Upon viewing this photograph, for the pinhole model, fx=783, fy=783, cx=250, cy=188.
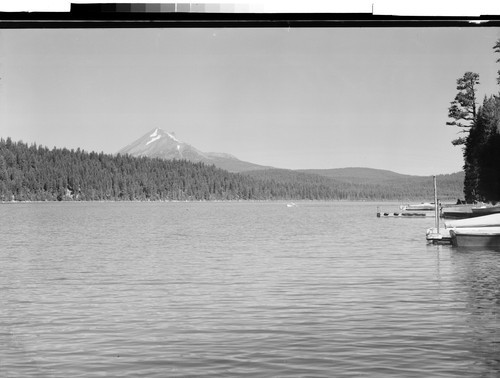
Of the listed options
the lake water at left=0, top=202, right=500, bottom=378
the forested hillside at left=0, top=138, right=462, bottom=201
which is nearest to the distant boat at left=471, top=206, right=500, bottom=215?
the lake water at left=0, top=202, right=500, bottom=378

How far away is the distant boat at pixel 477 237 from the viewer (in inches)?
515

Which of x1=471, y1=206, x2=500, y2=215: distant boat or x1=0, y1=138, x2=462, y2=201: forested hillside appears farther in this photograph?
x1=0, y1=138, x2=462, y2=201: forested hillside

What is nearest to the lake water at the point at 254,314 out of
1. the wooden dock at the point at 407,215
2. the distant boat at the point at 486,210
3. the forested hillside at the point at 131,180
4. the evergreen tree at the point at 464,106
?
the distant boat at the point at 486,210

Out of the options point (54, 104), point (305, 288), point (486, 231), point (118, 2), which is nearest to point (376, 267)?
point (486, 231)

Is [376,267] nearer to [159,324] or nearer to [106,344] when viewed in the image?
[159,324]

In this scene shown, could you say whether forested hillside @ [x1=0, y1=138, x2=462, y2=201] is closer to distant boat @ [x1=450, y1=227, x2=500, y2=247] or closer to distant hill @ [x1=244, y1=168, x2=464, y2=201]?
distant hill @ [x1=244, y1=168, x2=464, y2=201]

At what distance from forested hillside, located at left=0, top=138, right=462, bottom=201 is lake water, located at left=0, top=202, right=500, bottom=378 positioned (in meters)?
19.4

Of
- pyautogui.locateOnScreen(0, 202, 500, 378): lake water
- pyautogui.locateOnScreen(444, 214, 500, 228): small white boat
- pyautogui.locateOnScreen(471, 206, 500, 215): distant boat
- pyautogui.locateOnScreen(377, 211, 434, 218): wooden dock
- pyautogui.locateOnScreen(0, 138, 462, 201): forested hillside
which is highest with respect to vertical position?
→ pyautogui.locateOnScreen(0, 138, 462, 201): forested hillside

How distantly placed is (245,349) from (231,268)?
8294 mm

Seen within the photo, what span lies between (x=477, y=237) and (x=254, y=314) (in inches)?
265

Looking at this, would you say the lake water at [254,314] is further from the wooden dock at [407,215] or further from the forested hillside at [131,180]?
the forested hillside at [131,180]

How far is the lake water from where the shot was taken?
5.21 metres

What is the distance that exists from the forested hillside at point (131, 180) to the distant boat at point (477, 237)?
753 inches

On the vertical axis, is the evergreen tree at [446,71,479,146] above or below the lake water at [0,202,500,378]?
above
